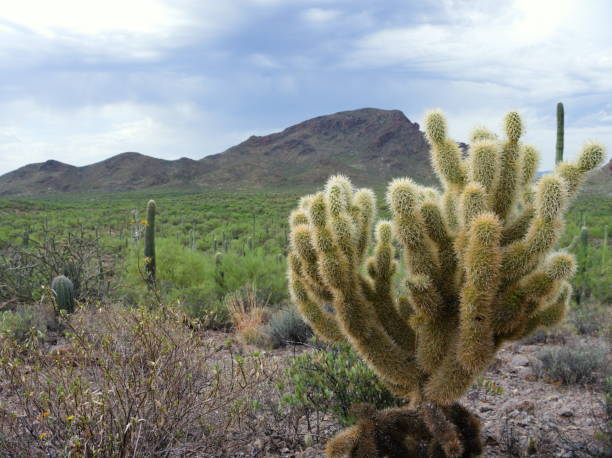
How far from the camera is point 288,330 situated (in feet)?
23.4

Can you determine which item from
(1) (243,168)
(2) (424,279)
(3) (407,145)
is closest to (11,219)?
(2) (424,279)

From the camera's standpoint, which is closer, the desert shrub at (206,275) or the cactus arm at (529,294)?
the cactus arm at (529,294)

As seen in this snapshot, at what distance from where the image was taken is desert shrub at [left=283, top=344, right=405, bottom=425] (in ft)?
13.8

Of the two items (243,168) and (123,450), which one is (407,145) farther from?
(123,450)

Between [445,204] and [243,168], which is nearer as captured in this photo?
[445,204]

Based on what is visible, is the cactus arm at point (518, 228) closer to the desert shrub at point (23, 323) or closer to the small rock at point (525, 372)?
the small rock at point (525, 372)

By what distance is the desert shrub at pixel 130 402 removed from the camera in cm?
312

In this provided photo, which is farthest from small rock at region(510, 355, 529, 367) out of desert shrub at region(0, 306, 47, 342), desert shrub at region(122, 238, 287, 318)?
desert shrub at region(0, 306, 47, 342)

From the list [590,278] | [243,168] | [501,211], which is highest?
[243,168]

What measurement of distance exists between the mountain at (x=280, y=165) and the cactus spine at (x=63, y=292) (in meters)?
86.5

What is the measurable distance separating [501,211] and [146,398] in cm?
276

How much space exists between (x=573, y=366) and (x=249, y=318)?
466 cm

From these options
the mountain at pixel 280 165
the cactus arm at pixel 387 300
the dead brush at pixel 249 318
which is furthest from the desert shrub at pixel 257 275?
the mountain at pixel 280 165

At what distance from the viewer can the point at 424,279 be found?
319 centimetres
